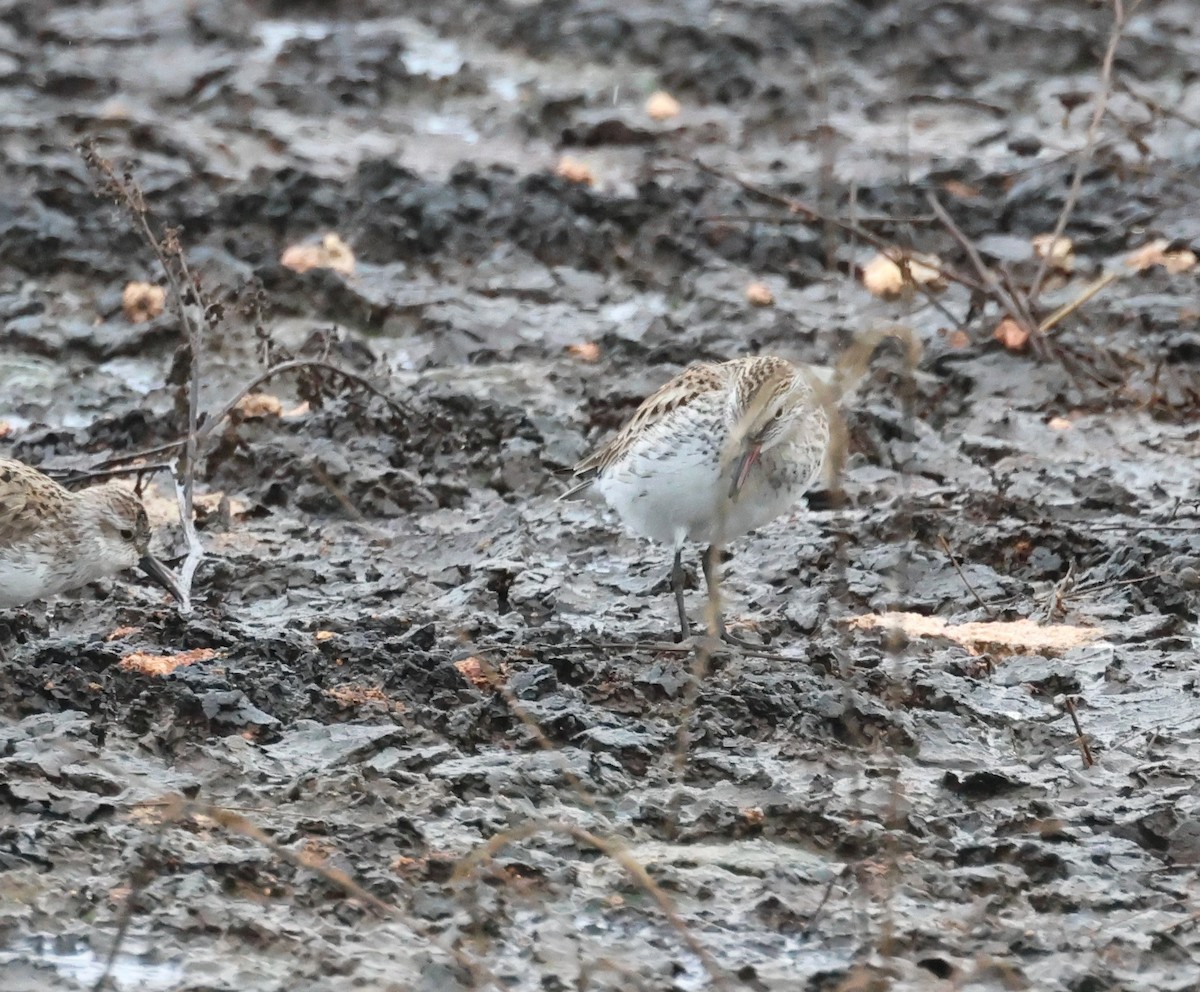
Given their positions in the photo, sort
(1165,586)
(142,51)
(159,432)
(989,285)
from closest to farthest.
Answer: (1165,586) < (159,432) < (989,285) < (142,51)

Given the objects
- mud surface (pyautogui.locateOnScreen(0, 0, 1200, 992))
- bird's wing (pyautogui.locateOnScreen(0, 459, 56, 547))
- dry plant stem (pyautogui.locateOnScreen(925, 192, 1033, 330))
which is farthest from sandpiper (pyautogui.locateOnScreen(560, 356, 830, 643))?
dry plant stem (pyautogui.locateOnScreen(925, 192, 1033, 330))

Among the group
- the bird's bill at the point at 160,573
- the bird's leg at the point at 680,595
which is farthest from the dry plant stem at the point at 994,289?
the bird's bill at the point at 160,573

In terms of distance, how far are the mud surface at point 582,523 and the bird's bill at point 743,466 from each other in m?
0.57

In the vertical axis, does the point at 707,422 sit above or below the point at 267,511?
above

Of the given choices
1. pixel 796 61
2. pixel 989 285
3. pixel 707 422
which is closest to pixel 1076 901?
pixel 707 422

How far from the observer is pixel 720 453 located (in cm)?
699

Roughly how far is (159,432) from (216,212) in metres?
2.92

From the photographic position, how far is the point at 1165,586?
25.4 ft

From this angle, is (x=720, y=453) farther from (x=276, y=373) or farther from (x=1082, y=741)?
(x=276, y=373)

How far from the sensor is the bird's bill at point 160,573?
7.38 meters

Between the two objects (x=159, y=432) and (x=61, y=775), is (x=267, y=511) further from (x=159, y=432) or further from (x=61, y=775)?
(x=61, y=775)

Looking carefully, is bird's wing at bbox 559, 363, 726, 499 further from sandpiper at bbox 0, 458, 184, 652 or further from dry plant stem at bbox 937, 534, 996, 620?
sandpiper at bbox 0, 458, 184, 652

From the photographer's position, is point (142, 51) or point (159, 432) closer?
point (159, 432)

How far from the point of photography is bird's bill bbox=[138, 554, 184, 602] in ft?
24.2
